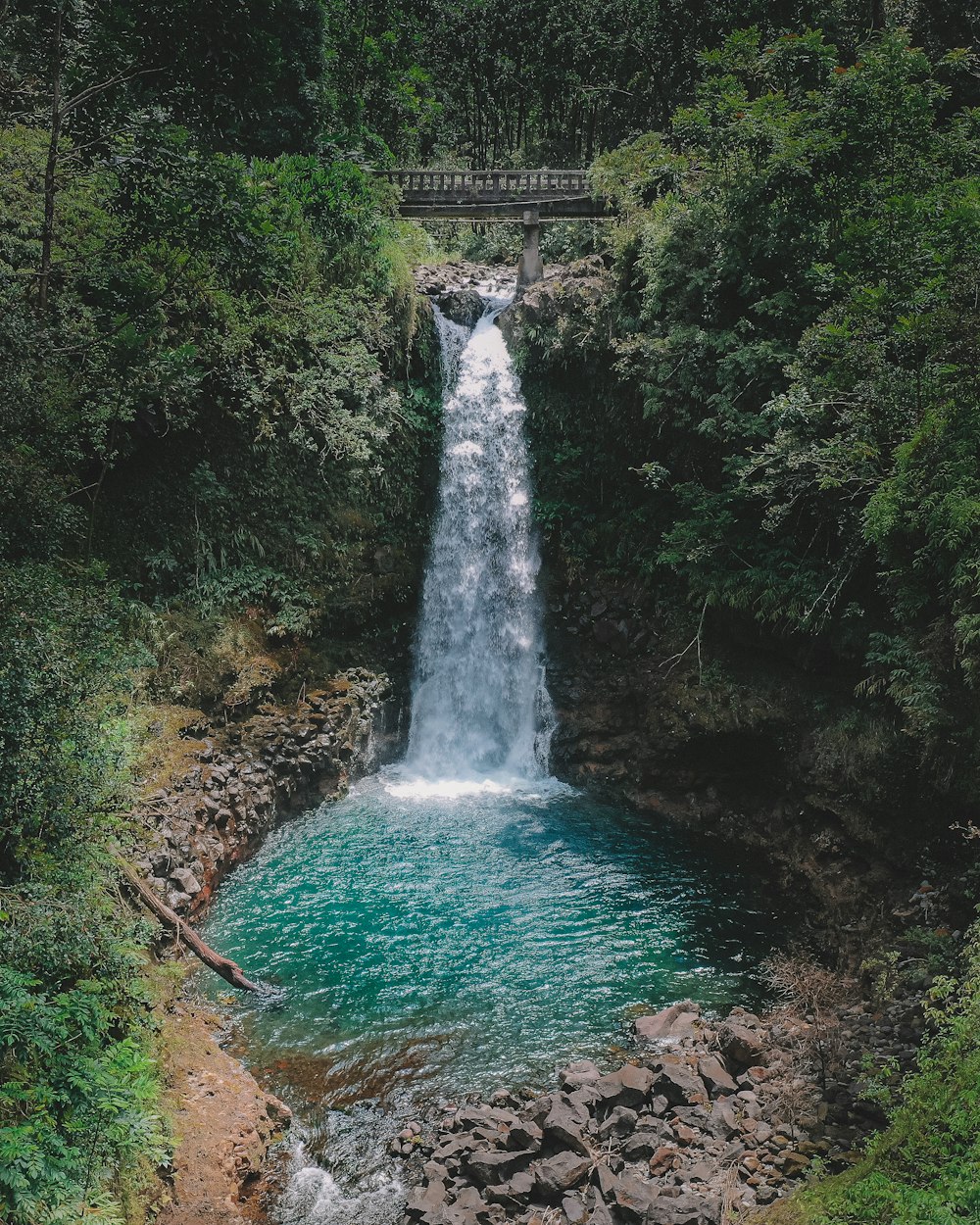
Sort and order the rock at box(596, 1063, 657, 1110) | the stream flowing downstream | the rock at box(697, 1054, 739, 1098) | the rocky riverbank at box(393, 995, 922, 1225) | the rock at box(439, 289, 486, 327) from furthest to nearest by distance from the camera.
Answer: the rock at box(439, 289, 486, 327) → the stream flowing downstream → the rock at box(697, 1054, 739, 1098) → the rock at box(596, 1063, 657, 1110) → the rocky riverbank at box(393, 995, 922, 1225)

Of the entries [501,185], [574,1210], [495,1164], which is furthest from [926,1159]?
[501,185]

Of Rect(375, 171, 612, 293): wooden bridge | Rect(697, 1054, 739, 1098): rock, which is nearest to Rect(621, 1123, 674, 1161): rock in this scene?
Rect(697, 1054, 739, 1098): rock

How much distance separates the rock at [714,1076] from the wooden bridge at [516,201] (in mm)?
18008

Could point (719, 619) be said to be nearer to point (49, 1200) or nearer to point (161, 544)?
point (161, 544)

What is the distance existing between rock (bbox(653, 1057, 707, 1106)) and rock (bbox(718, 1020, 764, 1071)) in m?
0.57

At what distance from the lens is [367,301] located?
1761 centimetres

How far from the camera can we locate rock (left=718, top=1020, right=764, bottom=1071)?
843 centimetres

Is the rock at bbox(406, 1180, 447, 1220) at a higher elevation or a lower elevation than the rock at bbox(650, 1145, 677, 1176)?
lower

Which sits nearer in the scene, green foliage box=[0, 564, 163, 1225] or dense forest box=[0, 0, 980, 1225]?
green foliage box=[0, 564, 163, 1225]

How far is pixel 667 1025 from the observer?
9312mm

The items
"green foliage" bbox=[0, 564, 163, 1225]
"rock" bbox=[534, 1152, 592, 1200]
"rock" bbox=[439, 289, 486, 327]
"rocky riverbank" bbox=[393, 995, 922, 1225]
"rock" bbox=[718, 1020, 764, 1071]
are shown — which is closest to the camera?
"green foliage" bbox=[0, 564, 163, 1225]

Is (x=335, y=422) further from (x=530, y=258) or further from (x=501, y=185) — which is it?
(x=501, y=185)

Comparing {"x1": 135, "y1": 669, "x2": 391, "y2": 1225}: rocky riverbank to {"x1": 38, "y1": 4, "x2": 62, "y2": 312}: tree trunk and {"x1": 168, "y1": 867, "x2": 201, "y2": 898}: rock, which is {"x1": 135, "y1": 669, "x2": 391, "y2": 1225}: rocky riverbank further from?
{"x1": 38, "y1": 4, "x2": 62, "y2": 312}: tree trunk

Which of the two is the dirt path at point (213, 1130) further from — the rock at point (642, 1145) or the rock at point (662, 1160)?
the rock at point (662, 1160)
